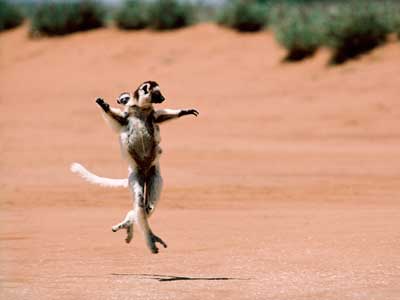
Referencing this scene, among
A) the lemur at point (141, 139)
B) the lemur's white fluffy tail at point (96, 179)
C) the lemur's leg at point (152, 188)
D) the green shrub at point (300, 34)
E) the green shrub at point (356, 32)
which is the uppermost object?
the lemur at point (141, 139)

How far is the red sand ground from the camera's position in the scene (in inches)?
463

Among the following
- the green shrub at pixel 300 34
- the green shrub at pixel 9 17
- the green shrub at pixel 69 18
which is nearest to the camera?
the green shrub at pixel 300 34

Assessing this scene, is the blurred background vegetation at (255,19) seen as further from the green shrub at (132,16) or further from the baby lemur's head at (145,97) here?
the baby lemur's head at (145,97)

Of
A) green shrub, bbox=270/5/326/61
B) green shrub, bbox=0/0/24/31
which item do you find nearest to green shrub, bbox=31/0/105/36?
green shrub, bbox=0/0/24/31

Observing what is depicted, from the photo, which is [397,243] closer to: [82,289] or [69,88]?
[82,289]

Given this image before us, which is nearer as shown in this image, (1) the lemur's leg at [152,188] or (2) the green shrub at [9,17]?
(1) the lemur's leg at [152,188]

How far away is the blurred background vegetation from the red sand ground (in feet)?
2.34

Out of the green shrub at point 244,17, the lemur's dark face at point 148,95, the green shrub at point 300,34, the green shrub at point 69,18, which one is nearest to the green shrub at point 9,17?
the green shrub at point 69,18

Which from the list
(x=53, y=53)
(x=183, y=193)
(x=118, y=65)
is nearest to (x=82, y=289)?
(x=183, y=193)

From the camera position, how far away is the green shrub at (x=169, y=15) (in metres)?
44.3

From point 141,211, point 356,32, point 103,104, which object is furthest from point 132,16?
point 141,211

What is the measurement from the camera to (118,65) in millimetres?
41219

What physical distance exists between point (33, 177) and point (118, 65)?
19642mm

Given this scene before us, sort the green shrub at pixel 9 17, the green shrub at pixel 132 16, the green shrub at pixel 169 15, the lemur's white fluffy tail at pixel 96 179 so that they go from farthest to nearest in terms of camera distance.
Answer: the green shrub at pixel 9 17 < the green shrub at pixel 132 16 < the green shrub at pixel 169 15 < the lemur's white fluffy tail at pixel 96 179
